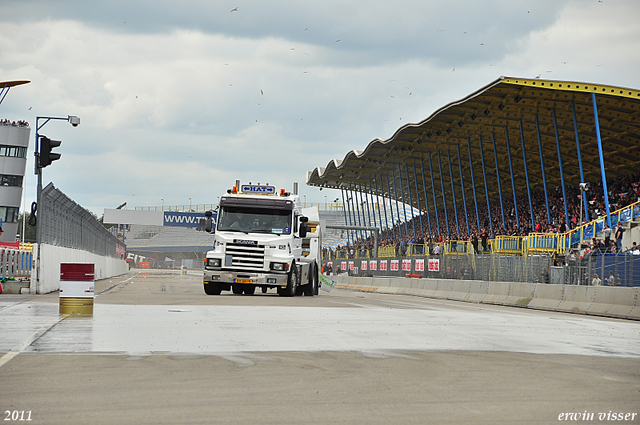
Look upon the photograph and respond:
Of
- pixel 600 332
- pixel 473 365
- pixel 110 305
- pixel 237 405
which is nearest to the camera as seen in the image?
pixel 237 405

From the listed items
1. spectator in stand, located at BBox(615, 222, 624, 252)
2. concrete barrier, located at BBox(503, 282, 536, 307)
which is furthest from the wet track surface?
spectator in stand, located at BBox(615, 222, 624, 252)

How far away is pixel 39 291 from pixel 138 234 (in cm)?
13316

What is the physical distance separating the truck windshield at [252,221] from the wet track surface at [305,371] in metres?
11.2

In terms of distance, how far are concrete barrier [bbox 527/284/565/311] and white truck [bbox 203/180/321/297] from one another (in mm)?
7867

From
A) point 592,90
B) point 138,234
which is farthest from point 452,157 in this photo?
point 138,234

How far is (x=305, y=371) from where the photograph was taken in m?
8.04

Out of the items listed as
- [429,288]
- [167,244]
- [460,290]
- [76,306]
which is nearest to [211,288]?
[76,306]

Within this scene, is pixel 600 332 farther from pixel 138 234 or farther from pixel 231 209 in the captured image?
pixel 138 234

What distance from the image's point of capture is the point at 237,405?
20.5ft

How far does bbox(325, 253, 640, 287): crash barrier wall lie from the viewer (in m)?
22.6

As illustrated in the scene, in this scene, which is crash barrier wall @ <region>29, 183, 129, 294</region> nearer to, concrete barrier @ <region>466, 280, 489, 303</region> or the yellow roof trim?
concrete barrier @ <region>466, 280, 489, 303</region>

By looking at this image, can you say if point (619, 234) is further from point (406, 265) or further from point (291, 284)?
point (406, 265)

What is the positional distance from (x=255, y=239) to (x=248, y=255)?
55cm

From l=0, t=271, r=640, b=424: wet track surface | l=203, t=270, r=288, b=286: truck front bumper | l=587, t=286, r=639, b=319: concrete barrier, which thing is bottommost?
l=0, t=271, r=640, b=424: wet track surface
